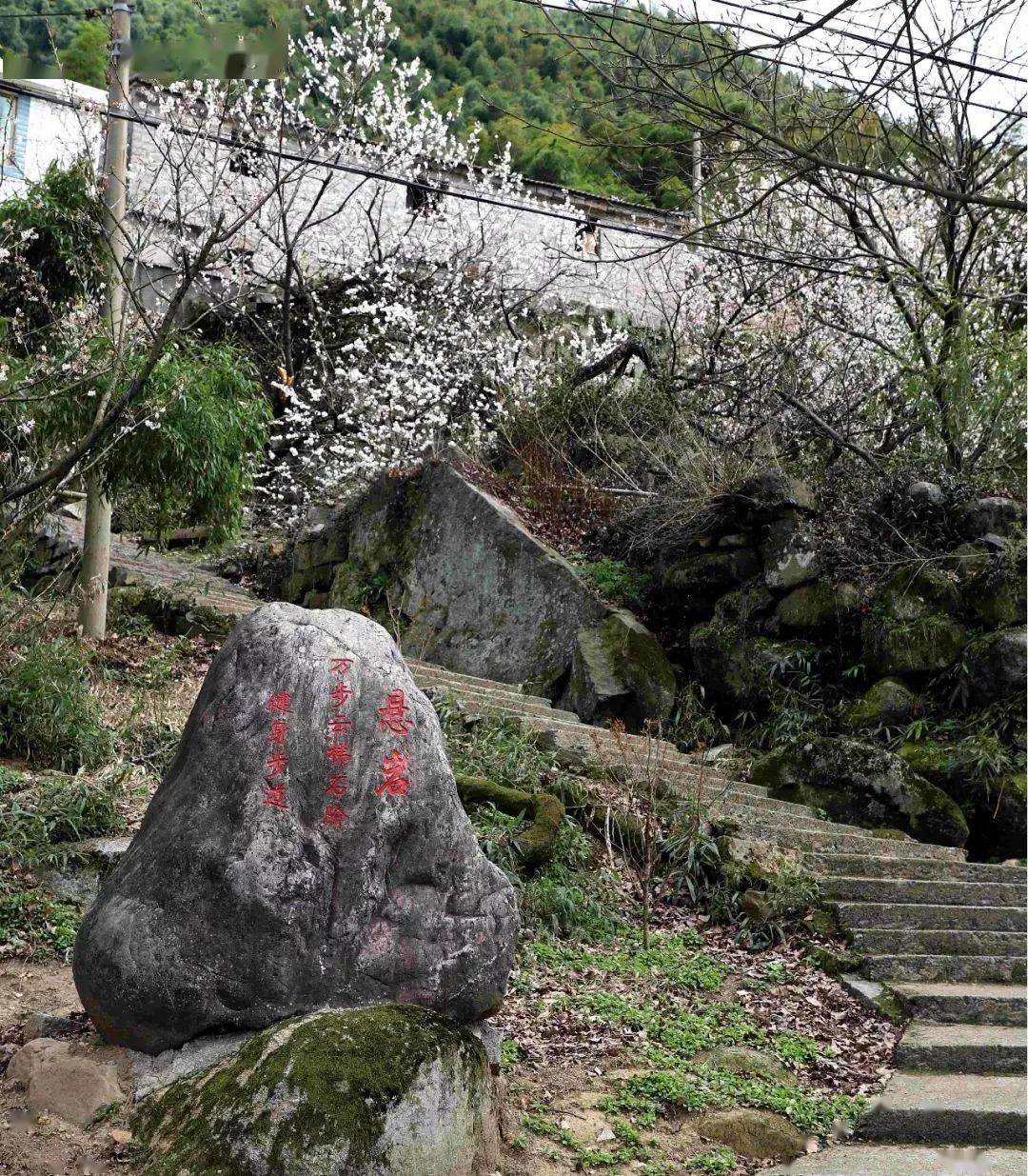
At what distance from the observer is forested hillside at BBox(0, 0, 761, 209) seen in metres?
5.47

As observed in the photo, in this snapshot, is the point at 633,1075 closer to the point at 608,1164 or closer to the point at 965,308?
the point at 608,1164

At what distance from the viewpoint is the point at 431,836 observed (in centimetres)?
446

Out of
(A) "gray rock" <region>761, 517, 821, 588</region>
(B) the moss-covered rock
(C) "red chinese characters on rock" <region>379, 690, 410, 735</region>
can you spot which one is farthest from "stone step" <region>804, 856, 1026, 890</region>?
(C) "red chinese characters on rock" <region>379, 690, 410, 735</region>

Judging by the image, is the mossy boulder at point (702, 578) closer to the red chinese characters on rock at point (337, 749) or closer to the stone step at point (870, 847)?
the stone step at point (870, 847)

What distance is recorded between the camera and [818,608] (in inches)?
414

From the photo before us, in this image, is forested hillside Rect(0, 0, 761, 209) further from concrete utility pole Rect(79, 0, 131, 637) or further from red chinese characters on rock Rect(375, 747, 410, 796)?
red chinese characters on rock Rect(375, 747, 410, 796)

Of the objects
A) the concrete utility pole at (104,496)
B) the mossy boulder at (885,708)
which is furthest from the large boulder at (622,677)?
the concrete utility pole at (104,496)

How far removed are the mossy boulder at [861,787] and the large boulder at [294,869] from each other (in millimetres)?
5213

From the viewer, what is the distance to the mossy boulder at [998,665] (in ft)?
30.2

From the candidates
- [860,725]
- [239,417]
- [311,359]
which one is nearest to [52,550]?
[239,417]

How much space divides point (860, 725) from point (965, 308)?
11.6 feet

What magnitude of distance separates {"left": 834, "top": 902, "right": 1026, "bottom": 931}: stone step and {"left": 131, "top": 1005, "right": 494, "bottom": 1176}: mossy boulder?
3.66 meters

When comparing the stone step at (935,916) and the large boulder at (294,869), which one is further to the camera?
the stone step at (935,916)

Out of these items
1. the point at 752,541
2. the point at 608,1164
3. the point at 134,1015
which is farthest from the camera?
the point at 752,541
